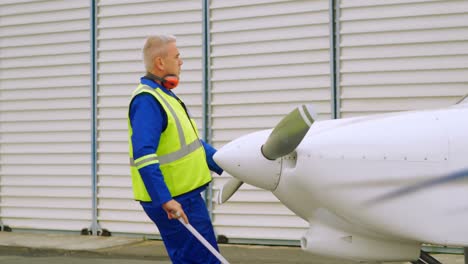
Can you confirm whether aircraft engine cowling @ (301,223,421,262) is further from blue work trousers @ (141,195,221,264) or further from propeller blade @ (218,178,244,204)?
propeller blade @ (218,178,244,204)

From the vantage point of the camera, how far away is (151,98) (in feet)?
15.7

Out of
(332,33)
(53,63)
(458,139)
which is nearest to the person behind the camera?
(458,139)

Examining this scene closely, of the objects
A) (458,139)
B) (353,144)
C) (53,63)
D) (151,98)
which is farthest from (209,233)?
(53,63)

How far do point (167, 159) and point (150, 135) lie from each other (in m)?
0.29

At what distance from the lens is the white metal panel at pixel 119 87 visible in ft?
31.8

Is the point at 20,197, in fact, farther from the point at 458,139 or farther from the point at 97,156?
the point at 458,139

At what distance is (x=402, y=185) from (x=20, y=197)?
7.50 metres

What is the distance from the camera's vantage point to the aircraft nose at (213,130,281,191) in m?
4.09

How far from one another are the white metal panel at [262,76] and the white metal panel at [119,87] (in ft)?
2.49

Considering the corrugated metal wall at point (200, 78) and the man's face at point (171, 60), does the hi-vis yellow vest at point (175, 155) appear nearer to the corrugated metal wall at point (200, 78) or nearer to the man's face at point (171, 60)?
the man's face at point (171, 60)

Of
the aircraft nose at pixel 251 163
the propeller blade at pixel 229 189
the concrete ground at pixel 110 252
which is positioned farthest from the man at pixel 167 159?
the concrete ground at pixel 110 252

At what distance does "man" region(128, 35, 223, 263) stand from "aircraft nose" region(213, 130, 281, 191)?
52 centimetres

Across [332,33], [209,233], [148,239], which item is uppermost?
[332,33]

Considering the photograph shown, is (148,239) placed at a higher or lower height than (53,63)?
lower
